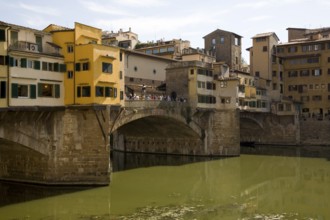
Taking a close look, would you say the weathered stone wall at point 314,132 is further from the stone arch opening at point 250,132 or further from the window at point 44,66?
the window at point 44,66

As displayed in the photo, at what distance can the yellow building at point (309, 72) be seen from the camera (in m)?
76.6

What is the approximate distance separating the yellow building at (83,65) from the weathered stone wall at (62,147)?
123cm

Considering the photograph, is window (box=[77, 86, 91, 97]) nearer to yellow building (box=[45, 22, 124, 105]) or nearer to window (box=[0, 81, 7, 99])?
yellow building (box=[45, 22, 124, 105])

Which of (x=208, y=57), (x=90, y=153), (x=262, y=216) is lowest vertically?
(x=262, y=216)

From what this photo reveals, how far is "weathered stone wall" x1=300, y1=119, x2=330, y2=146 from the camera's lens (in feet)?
238

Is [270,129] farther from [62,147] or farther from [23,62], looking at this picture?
[23,62]

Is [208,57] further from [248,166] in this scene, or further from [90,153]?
[90,153]

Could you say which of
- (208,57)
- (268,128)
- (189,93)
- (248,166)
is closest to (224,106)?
(189,93)

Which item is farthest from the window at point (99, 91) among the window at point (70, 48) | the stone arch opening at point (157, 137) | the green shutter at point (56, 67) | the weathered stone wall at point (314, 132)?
the weathered stone wall at point (314, 132)

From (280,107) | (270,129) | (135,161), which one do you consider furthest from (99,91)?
(270,129)

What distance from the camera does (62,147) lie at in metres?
34.5

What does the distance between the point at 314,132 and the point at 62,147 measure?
53.6 m

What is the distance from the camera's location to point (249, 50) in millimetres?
84188

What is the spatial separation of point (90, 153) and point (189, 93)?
22330 mm
